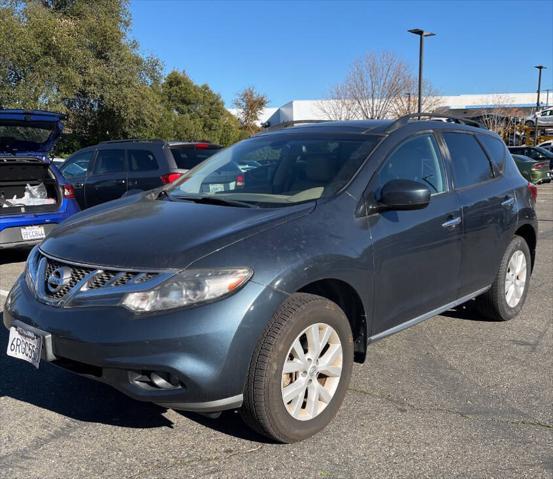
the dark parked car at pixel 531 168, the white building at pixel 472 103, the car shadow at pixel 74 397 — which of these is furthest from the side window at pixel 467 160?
the white building at pixel 472 103

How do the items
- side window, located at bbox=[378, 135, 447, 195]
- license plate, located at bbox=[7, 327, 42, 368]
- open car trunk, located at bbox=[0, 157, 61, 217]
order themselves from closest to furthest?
license plate, located at bbox=[7, 327, 42, 368], side window, located at bbox=[378, 135, 447, 195], open car trunk, located at bbox=[0, 157, 61, 217]

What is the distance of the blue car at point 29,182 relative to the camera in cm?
718

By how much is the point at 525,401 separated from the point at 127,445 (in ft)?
7.78

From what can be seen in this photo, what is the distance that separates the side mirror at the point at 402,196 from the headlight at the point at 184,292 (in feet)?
3.98

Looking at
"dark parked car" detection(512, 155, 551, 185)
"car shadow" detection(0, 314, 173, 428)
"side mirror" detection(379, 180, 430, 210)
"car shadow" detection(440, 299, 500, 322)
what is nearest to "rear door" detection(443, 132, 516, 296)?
"car shadow" detection(440, 299, 500, 322)

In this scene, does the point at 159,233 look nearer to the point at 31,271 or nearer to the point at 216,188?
the point at 31,271

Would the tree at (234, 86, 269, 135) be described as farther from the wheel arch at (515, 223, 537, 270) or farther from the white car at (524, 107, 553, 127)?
the wheel arch at (515, 223, 537, 270)

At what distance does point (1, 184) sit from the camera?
311 inches

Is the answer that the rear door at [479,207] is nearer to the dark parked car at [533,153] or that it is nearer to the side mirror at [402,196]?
the side mirror at [402,196]

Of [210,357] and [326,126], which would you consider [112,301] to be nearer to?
[210,357]

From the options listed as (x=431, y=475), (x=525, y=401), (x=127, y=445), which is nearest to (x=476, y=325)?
(x=525, y=401)

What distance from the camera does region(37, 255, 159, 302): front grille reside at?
281 centimetres

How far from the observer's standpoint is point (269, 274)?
2.84m

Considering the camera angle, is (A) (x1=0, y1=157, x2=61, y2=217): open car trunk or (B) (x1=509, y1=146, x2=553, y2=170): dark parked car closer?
(A) (x1=0, y1=157, x2=61, y2=217): open car trunk
